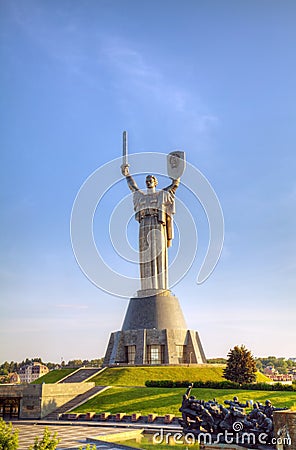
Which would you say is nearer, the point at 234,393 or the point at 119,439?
the point at 119,439

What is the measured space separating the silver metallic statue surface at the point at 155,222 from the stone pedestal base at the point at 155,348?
4.30 meters

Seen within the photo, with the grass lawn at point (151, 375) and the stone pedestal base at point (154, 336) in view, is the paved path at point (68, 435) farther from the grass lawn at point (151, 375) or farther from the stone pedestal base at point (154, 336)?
the stone pedestal base at point (154, 336)

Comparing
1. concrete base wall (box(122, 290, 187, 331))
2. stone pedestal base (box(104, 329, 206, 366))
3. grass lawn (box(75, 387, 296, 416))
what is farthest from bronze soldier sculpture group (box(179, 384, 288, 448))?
concrete base wall (box(122, 290, 187, 331))

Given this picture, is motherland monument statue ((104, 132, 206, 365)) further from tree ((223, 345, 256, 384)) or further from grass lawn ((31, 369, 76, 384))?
tree ((223, 345, 256, 384))

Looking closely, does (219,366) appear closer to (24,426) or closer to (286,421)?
(24,426)

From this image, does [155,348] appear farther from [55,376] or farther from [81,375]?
[55,376]

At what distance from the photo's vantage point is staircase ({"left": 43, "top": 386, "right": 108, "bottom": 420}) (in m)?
24.0

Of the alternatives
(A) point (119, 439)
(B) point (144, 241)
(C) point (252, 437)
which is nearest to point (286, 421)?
(C) point (252, 437)

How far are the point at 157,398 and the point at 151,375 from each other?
591 cm

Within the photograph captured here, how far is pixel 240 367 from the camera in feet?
89.5

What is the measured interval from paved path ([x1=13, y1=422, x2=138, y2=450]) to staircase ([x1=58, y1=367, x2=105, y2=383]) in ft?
27.1

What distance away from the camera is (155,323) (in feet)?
117

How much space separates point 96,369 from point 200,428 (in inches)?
688

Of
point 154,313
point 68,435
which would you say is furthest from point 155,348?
point 68,435
